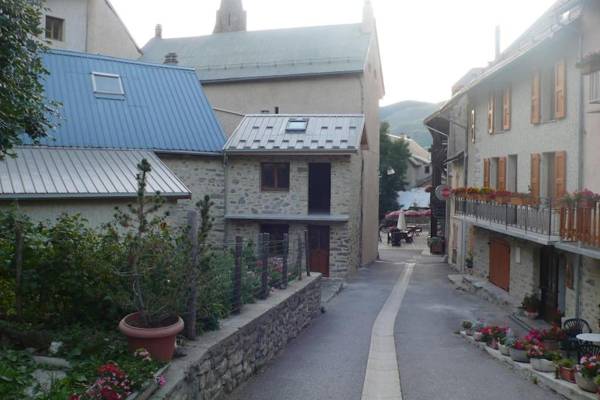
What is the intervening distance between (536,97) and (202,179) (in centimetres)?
1155

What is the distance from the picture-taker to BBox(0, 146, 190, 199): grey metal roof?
13.4 metres

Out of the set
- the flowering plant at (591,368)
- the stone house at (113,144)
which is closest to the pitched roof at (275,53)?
the stone house at (113,144)

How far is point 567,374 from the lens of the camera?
838 centimetres

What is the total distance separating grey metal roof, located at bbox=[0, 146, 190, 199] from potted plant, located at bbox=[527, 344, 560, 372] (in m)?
8.32

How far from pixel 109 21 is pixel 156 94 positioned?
10743mm

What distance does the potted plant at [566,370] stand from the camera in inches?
327

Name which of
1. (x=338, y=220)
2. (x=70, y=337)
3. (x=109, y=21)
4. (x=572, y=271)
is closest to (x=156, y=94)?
(x=338, y=220)

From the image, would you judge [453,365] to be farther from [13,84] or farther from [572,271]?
[13,84]

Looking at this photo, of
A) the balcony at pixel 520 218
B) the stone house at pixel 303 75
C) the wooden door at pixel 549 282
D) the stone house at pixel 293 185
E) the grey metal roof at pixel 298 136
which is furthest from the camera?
the stone house at pixel 303 75

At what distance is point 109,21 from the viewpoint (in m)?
29.5

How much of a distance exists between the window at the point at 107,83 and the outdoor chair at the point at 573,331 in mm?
15534

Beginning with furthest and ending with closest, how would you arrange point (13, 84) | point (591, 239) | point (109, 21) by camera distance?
point (109, 21) → point (591, 239) → point (13, 84)

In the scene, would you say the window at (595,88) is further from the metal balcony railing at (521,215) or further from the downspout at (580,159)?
the metal balcony railing at (521,215)

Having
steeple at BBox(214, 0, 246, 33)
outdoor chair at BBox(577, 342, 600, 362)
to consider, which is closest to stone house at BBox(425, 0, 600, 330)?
outdoor chair at BBox(577, 342, 600, 362)
